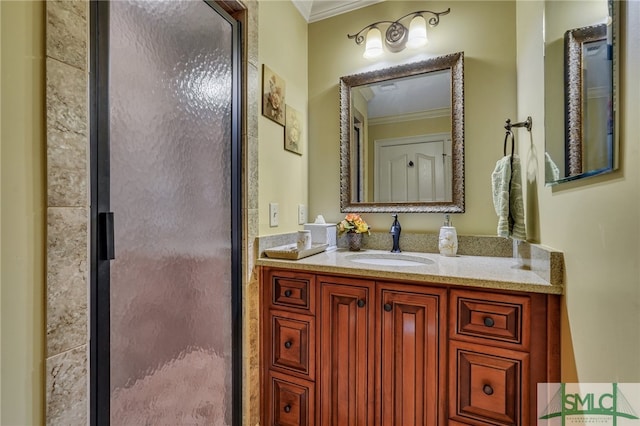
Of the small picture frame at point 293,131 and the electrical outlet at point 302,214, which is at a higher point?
the small picture frame at point 293,131

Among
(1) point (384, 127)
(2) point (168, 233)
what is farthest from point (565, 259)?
(2) point (168, 233)

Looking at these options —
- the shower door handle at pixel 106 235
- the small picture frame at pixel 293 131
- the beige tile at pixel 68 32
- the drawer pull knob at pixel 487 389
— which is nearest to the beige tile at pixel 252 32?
the small picture frame at pixel 293 131

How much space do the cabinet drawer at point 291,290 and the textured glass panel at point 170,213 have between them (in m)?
0.23

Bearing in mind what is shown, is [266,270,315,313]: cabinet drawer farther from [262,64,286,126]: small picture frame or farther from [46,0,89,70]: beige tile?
[46,0,89,70]: beige tile

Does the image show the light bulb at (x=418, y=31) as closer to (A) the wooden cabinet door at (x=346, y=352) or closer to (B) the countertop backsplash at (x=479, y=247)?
(B) the countertop backsplash at (x=479, y=247)

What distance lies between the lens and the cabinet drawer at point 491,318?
3.28 ft

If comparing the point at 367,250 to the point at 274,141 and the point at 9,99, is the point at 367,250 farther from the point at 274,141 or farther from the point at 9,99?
the point at 9,99

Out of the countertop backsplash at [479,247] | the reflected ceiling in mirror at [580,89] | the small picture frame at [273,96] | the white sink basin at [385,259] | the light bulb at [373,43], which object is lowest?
the white sink basin at [385,259]

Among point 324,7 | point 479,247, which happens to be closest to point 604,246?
point 479,247

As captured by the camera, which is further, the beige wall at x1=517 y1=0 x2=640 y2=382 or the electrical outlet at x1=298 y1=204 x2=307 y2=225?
the electrical outlet at x1=298 y1=204 x2=307 y2=225

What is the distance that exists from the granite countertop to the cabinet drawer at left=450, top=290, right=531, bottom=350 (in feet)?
0.17

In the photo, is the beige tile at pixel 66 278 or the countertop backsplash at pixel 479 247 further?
the countertop backsplash at pixel 479 247

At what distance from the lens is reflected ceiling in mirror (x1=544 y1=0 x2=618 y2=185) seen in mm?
649

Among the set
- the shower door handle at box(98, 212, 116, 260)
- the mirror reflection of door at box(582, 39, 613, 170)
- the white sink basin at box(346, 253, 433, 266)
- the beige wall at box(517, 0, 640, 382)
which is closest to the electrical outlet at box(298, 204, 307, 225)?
the white sink basin at box(346, 253, 433, 266)
